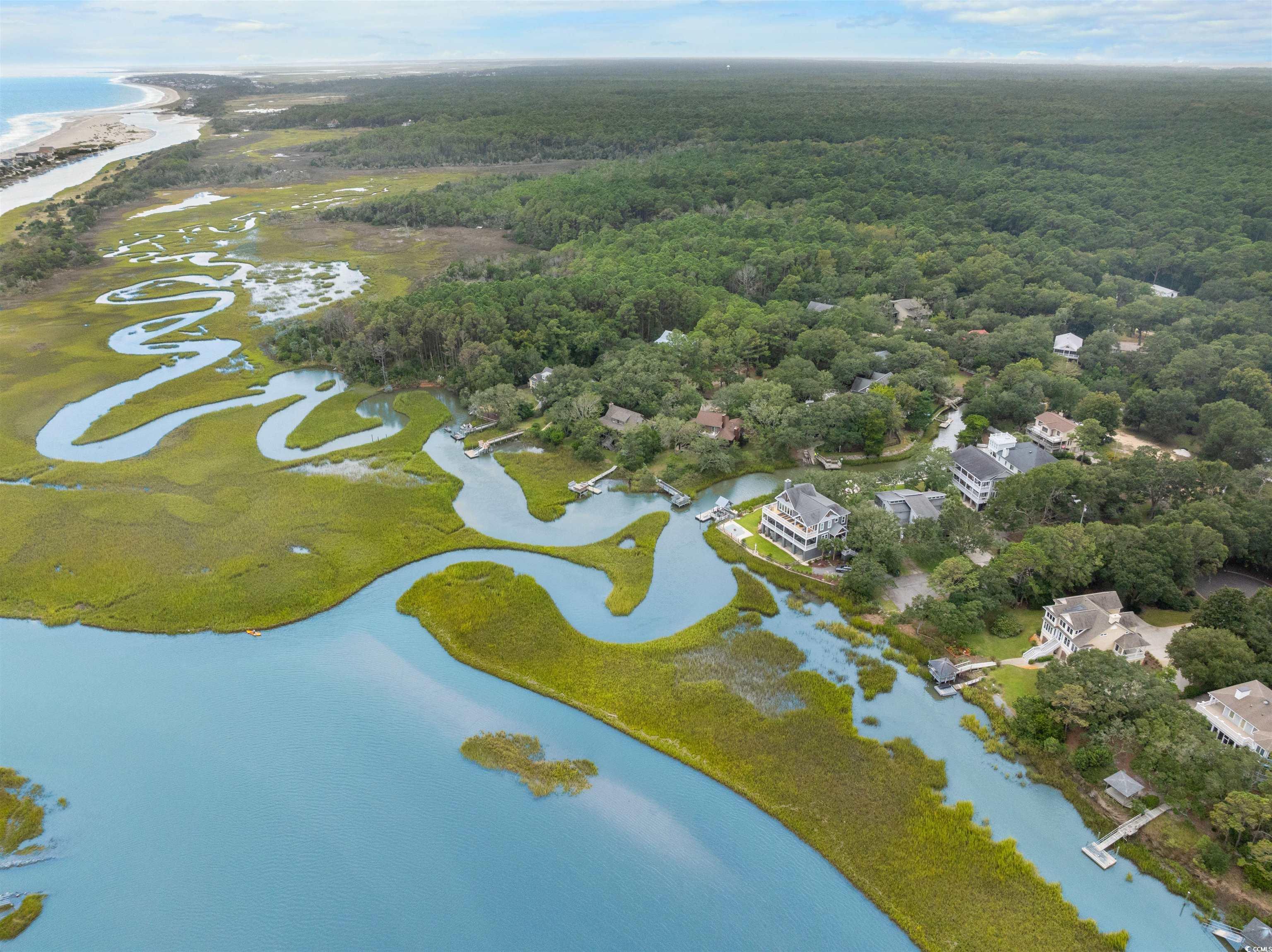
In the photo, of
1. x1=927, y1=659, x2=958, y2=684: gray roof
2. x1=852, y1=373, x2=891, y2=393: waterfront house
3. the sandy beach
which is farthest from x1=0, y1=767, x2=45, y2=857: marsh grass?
the sandy beach

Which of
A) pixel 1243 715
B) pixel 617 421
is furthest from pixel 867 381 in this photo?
pixel 1243 715

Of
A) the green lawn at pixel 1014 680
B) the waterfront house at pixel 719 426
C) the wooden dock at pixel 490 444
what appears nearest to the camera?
the green lawn at pixel 1014 680

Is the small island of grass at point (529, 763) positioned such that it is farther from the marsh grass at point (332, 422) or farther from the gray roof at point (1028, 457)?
the gray roof at point (1028, 457)

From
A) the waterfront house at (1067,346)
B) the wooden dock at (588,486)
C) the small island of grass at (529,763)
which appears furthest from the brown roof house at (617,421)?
the waterfront house at (1067,346)

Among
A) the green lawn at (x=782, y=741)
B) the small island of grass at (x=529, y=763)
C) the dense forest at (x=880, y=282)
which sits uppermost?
the dense forest at (x=880, y=282)

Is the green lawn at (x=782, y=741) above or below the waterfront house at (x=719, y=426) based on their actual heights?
below
